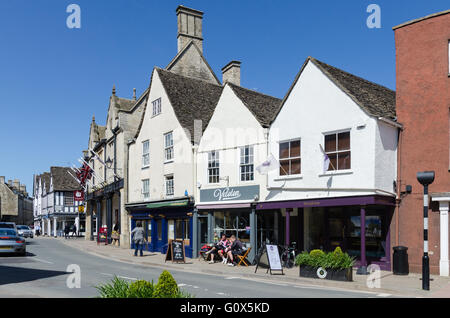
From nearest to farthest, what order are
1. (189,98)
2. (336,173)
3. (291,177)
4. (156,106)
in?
(336,173) → (291,177) → (189,98) → (156,106)

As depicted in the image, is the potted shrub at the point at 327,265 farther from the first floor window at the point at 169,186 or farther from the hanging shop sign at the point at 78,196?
the hanging shop sign at the point at 78,196

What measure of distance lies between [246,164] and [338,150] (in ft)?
17.1

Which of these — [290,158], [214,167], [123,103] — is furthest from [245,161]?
[123,103]

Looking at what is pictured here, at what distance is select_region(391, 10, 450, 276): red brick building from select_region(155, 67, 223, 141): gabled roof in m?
11.9

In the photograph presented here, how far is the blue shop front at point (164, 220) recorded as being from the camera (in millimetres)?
24328

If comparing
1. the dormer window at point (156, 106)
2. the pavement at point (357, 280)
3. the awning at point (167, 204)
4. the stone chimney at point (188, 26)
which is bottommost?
the pavement at point (357, 280)

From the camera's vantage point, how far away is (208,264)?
2020 cm

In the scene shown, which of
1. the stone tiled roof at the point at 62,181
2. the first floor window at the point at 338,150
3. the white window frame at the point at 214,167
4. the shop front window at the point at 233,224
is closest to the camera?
the first floor window at the point at 338,150

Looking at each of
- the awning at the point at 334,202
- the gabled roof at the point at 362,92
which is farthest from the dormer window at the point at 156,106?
the awning at the point at 334,202

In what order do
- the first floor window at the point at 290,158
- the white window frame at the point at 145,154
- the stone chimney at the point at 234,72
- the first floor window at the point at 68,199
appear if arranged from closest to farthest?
the first floor window at the point at 290,158
the white window frame at the point at 145,154
the stone chimney at the point at 234,72
the first floor window at the point at 68,199

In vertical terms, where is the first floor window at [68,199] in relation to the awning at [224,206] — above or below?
below

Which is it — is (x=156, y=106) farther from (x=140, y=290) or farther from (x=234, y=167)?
(x=140, y=290)

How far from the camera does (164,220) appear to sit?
88.4 feet
